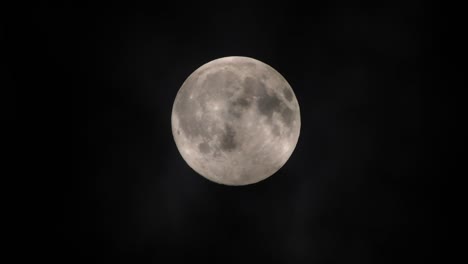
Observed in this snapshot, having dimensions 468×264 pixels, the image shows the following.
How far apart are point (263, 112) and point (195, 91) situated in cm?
155

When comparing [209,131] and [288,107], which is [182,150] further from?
[288,107]

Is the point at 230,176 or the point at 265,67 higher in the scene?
the point at 265,67

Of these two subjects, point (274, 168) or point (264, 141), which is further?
point (274, 168)

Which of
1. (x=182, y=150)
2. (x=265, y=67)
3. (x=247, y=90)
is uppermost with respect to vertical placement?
(x=265, y=67)

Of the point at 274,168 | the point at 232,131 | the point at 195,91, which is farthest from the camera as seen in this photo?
the point at 274,168

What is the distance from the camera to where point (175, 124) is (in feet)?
26.5

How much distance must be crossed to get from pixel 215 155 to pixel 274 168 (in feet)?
4.92

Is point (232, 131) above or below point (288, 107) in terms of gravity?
below

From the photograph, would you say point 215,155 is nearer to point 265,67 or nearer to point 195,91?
point 195,91

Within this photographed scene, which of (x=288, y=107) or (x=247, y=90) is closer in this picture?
(x=247, y=90)

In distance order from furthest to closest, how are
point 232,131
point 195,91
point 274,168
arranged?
point 274,168 → point 195,91 → point 232,131

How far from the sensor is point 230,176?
781 centimetres

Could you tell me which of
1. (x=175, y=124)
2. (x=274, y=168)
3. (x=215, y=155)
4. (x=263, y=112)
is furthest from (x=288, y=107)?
(x=175, y=124)

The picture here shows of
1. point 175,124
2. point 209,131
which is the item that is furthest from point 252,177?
point 175,124
